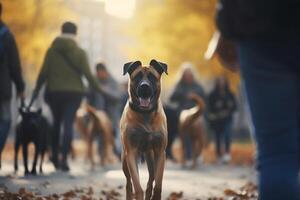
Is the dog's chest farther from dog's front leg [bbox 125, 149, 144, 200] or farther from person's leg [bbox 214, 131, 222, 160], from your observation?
person's leg [bbox 214, 131, 222, 160]

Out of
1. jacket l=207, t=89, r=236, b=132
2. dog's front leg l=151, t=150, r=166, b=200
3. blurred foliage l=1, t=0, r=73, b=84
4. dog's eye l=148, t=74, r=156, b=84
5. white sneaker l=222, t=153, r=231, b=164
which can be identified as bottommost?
dog's front leg l=151, t=150, r=166, b=200

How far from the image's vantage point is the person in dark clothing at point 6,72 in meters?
8.82

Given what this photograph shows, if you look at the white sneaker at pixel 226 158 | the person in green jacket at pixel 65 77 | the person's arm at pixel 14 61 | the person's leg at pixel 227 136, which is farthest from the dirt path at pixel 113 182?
the person's leg at pixel 227 136

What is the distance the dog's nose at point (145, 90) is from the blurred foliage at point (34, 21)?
1700 centimetres

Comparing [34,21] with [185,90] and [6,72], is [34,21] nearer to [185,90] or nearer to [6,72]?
[185,90]

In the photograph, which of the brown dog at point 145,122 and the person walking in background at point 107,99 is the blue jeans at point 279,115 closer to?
the brown dog at point 145,122

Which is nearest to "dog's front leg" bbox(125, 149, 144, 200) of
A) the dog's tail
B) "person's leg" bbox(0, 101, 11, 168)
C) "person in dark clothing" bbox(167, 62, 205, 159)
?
"person's leg" bbox(0, 101, 11, 168)

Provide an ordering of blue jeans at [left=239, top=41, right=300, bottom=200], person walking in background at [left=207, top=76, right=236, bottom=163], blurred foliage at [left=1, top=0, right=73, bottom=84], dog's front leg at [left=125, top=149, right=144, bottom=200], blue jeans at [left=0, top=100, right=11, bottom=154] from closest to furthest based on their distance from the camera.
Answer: blue jeans at [left=239, top=41, right=300, bottom=200] → dog's front leg at [left=125, top=149, right=144, bottom=200] → blue jeans at [left=0, top=100, right=11, bottom=154] → person walking in background at [left=207, top=76, right=236, bottom=163] → blurred foliage at [left=1, top=0, right=73, bottom=84]

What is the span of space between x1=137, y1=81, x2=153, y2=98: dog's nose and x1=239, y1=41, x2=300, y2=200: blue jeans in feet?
9.69

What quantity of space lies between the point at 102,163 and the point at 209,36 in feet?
45.3

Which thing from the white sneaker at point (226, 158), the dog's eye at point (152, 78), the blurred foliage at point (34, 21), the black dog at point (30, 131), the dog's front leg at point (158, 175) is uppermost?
the blurred foliage at point (34, 21)

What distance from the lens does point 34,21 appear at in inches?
958

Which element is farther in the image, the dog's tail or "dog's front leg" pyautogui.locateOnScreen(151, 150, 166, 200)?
the dog's tail

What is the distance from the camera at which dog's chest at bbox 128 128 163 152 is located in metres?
6.02
